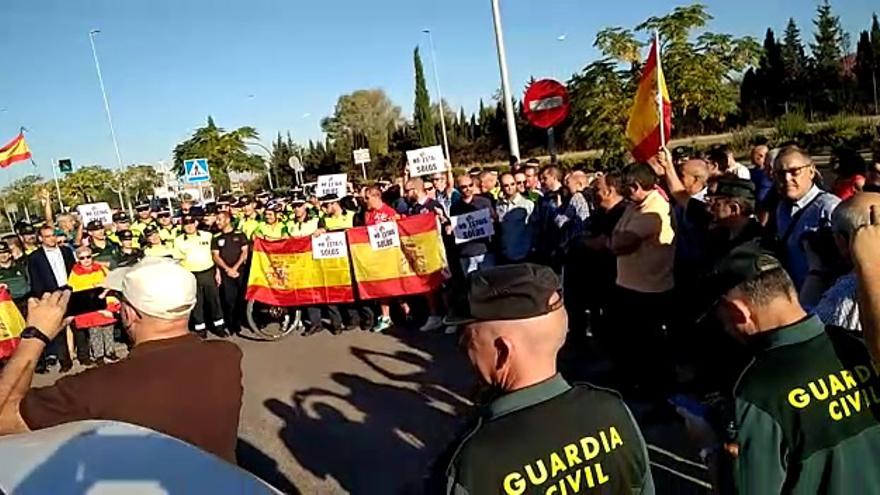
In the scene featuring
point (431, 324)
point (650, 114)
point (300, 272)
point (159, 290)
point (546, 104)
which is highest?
point (546, 104)

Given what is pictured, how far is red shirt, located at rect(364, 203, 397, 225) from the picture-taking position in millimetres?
9461

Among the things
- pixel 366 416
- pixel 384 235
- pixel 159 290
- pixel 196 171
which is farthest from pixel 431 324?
pixel 196 171

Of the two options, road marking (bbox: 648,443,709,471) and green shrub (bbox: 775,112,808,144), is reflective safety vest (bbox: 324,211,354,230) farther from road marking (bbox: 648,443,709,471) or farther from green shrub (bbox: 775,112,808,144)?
green shrub (bbox: 775,112,808,144)

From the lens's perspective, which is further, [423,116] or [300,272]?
[423,116]

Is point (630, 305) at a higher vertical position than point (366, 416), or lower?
higher

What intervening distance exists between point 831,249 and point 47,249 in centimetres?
957

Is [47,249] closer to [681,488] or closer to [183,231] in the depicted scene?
[183,231]

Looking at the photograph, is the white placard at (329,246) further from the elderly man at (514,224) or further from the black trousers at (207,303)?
the elderly man at (514,224)

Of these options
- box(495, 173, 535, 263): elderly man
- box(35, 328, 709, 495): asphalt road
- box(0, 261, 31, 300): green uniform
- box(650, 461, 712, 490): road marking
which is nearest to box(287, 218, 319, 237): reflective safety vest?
box(35, 328, 709, 495): asphalt road

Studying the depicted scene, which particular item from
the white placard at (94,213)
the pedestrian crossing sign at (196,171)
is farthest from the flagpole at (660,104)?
the white placard at (94,213)

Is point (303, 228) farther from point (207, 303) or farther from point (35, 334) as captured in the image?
point (35, 334)

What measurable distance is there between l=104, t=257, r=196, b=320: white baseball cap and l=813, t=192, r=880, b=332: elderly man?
7.46ft

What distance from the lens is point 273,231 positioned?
11.0 metres

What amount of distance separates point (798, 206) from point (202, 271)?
7.82 metres
